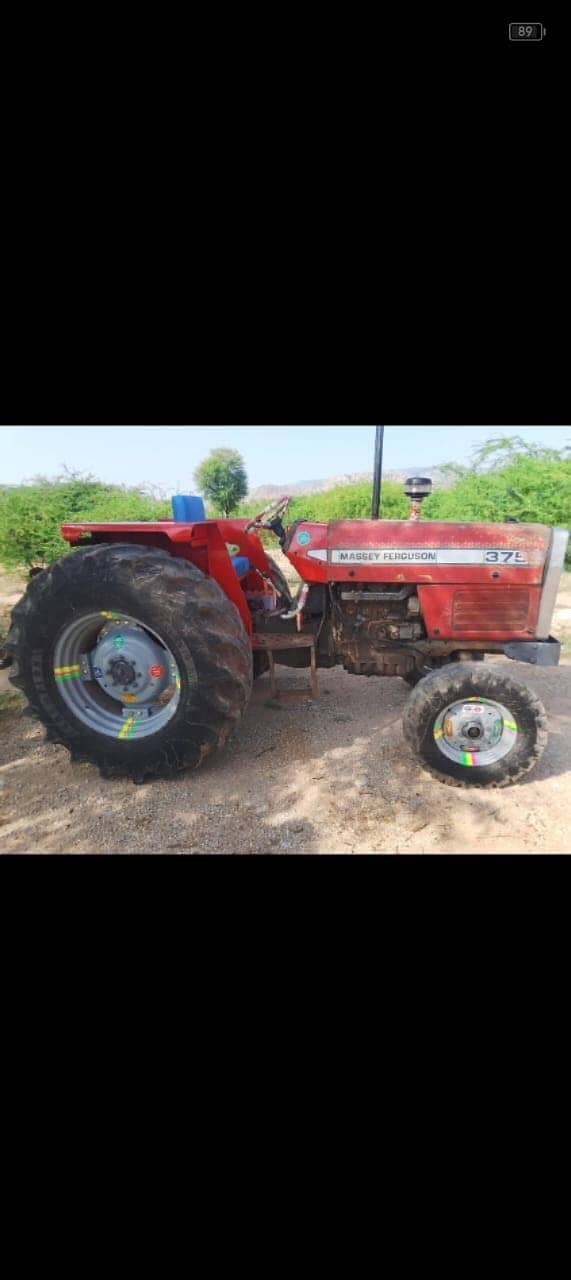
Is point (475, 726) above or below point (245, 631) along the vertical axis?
below

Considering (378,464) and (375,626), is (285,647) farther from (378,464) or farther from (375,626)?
(378,464)

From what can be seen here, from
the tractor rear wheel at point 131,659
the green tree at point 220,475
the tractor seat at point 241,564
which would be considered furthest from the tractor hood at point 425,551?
the green tree at point 220,475

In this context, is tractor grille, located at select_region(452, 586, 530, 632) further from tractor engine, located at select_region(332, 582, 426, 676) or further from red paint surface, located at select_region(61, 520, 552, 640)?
tractor engine, located at select_region(332, 582, 426, 676)

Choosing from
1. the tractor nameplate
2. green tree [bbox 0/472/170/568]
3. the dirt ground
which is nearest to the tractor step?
the dirt ground

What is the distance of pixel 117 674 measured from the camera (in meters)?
2.87

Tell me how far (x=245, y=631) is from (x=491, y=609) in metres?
1.39

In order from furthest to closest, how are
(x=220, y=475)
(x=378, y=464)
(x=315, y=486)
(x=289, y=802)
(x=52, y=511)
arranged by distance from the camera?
(x=315, y=486) → (x=220, y=475) → (x=52, y=511) → (x=378, y=464) → (x=289, y=802)

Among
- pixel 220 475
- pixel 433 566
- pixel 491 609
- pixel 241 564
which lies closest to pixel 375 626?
pixel 433 566

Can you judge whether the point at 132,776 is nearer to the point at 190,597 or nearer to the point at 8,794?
the point at 8,794

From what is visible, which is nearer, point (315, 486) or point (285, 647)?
point (285, 647)

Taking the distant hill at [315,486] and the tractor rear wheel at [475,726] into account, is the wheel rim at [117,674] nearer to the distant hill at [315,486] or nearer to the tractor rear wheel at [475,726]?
the tractor rear wheel at [475,726]

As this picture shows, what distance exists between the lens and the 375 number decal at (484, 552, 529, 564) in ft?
9.61

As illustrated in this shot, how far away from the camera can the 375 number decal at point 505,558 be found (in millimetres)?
2928

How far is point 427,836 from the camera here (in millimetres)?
2492
